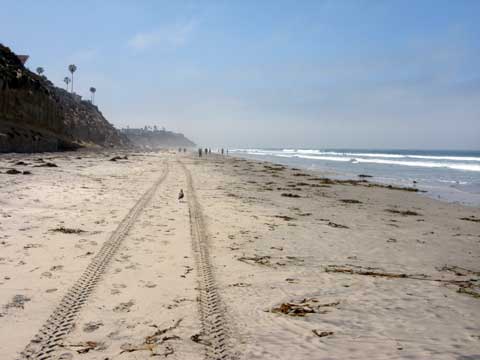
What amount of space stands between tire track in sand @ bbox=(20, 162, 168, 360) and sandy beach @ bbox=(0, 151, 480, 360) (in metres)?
0.02

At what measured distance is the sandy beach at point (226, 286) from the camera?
3795 millimetres

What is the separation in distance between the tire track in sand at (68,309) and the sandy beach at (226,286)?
2cm

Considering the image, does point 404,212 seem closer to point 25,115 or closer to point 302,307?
point 302,307

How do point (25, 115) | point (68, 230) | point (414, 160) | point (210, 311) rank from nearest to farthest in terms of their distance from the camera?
1. point (210, 311)
2. point (68, 230)
3. point (25, 115)
4. point (414, 160)

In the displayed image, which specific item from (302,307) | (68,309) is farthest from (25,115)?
(302,307)

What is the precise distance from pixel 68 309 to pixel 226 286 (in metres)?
2.03

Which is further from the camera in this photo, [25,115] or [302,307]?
[25,115]

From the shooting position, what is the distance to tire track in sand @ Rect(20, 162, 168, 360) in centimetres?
355

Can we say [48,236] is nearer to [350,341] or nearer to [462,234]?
[350,341]

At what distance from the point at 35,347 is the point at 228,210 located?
848cm

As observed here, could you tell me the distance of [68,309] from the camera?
4391 mm

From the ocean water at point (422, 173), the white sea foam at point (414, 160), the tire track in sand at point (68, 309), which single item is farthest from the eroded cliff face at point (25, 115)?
the white sea foam at point (414, 160)

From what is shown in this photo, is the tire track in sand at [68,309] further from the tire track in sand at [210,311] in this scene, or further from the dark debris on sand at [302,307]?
the dark debris on sand at [302,307]

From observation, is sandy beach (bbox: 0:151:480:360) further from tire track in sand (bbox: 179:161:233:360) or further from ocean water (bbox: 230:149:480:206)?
ocean water (bbox: 230:149:480:206)
